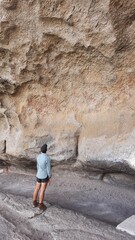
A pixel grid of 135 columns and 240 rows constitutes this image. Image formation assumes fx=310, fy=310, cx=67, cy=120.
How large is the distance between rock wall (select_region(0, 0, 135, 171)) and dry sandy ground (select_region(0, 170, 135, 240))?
49cm

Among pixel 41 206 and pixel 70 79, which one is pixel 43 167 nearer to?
pixel 41 206

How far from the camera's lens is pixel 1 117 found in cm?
752

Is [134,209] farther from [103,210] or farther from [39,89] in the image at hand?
[39,89]

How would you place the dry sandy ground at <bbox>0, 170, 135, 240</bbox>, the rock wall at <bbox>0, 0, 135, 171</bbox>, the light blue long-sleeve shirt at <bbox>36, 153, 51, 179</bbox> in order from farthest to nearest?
1. the rock wall at <bbox>0, 0, 135, 171</bbox>
2. the light blue long-sleeve shirt at <bbox>36, 153, 51, 179</bbox>
3. the dry sandy ground at <bbox>0, 170, 135, 240</bbox>

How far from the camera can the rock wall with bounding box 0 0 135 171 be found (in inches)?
215

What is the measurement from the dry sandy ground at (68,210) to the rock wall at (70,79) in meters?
0.49

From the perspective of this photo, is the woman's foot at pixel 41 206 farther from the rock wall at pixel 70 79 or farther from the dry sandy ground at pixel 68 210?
the rock wall at pixel 70 79

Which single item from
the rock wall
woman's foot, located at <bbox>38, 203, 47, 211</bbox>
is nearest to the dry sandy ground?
woman's foot, located at <bbox>38, 203, 47, 211</bbox>

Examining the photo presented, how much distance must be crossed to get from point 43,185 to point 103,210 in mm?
1037

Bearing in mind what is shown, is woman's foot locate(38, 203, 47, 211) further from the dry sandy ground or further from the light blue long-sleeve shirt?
the light blue long-sleeve shirt

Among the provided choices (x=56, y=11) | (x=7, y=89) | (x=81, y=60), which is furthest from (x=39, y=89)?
(x=56, y=11)

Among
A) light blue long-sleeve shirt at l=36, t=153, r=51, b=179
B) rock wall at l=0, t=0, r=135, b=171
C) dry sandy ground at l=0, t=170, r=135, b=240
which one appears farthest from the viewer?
rock wall at l=0, t=0, r=135, b=171

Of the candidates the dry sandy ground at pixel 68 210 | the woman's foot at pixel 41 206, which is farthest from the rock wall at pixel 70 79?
the woman's foot at pixel 41 206

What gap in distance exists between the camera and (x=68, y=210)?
484cm
